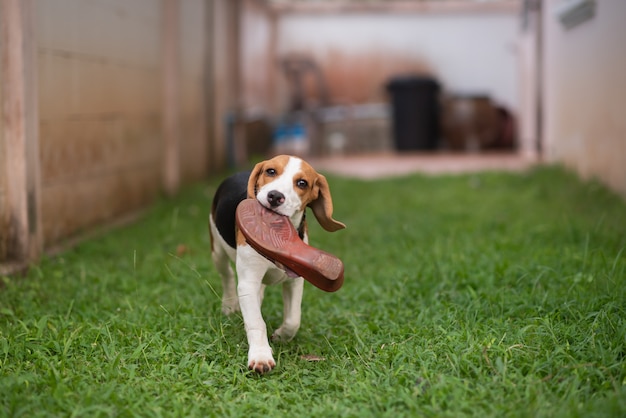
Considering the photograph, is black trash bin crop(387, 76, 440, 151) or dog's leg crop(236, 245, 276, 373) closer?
dog's leg crop(236, 245, 276, 373)

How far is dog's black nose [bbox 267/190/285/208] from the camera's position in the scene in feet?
9.16

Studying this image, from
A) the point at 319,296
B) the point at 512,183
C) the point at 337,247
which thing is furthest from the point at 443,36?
the point at 319,296

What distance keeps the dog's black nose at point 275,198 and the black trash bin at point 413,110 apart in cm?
1023

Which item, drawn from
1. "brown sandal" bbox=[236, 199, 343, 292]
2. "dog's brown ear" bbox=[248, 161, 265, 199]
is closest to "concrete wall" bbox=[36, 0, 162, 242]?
"dog's brown ear" bbox=[248, 161, 265, 199]

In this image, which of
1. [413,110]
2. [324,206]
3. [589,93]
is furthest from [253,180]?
[413,110]

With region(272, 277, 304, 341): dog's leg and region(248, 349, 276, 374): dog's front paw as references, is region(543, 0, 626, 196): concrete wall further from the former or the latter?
region(248, 349, 276, 374): dog's front paw

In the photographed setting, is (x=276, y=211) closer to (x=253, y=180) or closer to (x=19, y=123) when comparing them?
(x=253, y=180)

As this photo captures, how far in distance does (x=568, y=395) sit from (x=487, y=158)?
9.31m

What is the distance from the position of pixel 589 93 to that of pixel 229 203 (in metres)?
4.99

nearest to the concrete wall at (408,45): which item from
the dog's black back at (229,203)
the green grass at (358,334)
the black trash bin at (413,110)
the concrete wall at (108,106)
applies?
the black trash bin at (413,110)

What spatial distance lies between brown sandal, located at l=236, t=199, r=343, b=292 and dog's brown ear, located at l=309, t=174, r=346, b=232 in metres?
0.20

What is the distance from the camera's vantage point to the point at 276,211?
2.83 meters

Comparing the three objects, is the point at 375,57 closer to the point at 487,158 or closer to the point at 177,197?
the point at 487,158

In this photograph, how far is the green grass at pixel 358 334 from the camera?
2.52 meters
